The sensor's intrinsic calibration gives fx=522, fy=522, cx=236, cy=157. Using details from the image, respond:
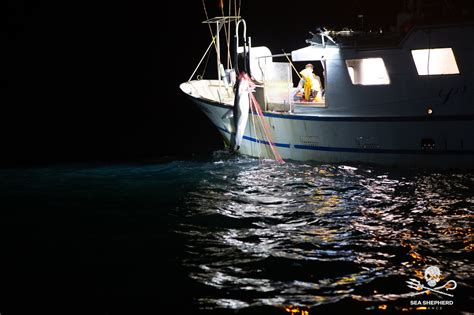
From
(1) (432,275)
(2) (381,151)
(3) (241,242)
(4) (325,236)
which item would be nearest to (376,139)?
(2) (381,151)

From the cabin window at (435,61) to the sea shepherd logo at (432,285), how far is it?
768 centimetres

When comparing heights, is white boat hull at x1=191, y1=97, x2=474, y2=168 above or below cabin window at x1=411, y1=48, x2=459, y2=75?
below

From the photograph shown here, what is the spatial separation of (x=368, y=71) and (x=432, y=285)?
336 inches

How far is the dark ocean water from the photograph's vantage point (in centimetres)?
615

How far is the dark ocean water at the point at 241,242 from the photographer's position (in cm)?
615

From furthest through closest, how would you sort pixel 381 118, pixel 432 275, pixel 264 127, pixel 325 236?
pixel 264 127 → pixel 381 118 → pixel 325 236 → pixel 432 275

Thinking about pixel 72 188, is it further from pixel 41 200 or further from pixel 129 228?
pixel 129 228

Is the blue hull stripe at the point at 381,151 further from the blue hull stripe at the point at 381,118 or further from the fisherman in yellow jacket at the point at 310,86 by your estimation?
the fisherman in yellow jacket at the point at 310,86

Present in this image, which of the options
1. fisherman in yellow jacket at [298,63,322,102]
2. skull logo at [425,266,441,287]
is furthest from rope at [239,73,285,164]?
skull logo at [425,266,441,287]

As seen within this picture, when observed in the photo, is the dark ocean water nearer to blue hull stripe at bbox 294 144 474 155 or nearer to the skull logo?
the skull logo

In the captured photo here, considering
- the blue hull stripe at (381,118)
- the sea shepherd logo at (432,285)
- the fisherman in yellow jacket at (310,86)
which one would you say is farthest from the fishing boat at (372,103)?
the sea shepherd logo at (432,285)

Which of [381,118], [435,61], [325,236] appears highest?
[435,61]

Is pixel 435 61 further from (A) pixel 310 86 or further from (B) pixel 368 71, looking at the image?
(A) pixel 310 86

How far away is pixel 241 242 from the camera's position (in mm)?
7984
